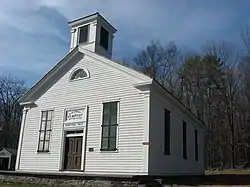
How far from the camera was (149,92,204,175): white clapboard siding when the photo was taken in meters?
14.6

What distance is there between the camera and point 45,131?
695 inches

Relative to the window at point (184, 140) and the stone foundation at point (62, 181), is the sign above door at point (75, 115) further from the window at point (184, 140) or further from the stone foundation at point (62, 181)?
the window at point (184, 140)

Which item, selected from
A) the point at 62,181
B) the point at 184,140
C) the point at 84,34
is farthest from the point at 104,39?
the point at 62,181

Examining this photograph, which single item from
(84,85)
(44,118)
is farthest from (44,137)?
(84,85)

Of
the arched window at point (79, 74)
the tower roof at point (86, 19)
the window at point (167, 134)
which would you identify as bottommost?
the window at point (167, 134)

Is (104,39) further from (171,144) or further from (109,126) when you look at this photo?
(171,144)

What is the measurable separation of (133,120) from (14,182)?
691cm

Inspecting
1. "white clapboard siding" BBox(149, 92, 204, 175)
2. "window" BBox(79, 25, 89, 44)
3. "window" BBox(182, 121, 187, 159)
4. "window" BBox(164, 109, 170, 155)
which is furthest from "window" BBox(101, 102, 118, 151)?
"window" BBox(182, 121, 187, 159)

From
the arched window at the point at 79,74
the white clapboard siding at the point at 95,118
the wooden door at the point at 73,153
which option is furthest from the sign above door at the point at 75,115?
the arched window at the point at 79,74

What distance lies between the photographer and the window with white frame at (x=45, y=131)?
1738cm

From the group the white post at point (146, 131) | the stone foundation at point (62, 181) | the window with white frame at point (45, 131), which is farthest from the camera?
the window with white frame at point (45, 131)

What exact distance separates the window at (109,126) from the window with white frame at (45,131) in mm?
3797

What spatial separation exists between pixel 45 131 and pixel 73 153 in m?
2.37

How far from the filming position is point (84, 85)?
1711 centimetres
